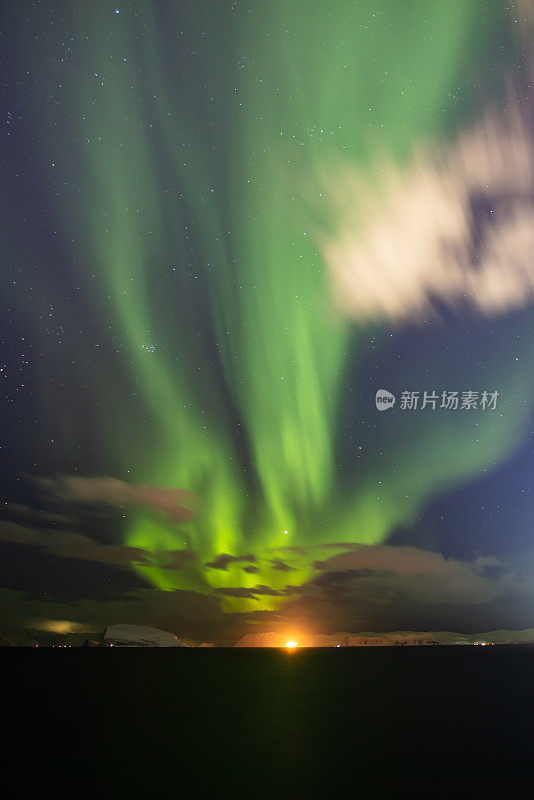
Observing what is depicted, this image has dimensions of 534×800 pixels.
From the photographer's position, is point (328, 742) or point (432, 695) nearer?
point (328, 742)

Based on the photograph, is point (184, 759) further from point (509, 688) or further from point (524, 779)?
point (509, 688)

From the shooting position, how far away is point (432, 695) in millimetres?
50031

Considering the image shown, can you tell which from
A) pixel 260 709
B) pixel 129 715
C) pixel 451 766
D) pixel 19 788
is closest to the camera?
pixel 19 788

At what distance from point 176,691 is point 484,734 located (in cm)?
4053

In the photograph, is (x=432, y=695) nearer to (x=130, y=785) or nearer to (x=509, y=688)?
(x=509, y=688)

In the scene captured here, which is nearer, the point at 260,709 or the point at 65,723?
the point at 65,723

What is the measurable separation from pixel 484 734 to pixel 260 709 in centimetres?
2001

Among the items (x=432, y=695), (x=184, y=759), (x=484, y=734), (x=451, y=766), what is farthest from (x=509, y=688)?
(x=184, y=759)

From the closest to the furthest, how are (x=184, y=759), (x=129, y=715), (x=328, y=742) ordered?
(x=184, y=759) → (x=328, y=742) → (x=129, y=715)

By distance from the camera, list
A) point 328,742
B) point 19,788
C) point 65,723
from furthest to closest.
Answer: point 65,723 → point 328,742 → point 19,788

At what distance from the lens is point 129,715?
3703 cm

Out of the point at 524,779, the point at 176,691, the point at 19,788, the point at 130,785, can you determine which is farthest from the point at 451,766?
the point at 176,691

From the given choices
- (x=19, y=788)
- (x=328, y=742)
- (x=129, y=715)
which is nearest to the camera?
(x=19, y=788)

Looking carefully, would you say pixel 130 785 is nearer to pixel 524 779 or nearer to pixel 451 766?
pixel 451 766
